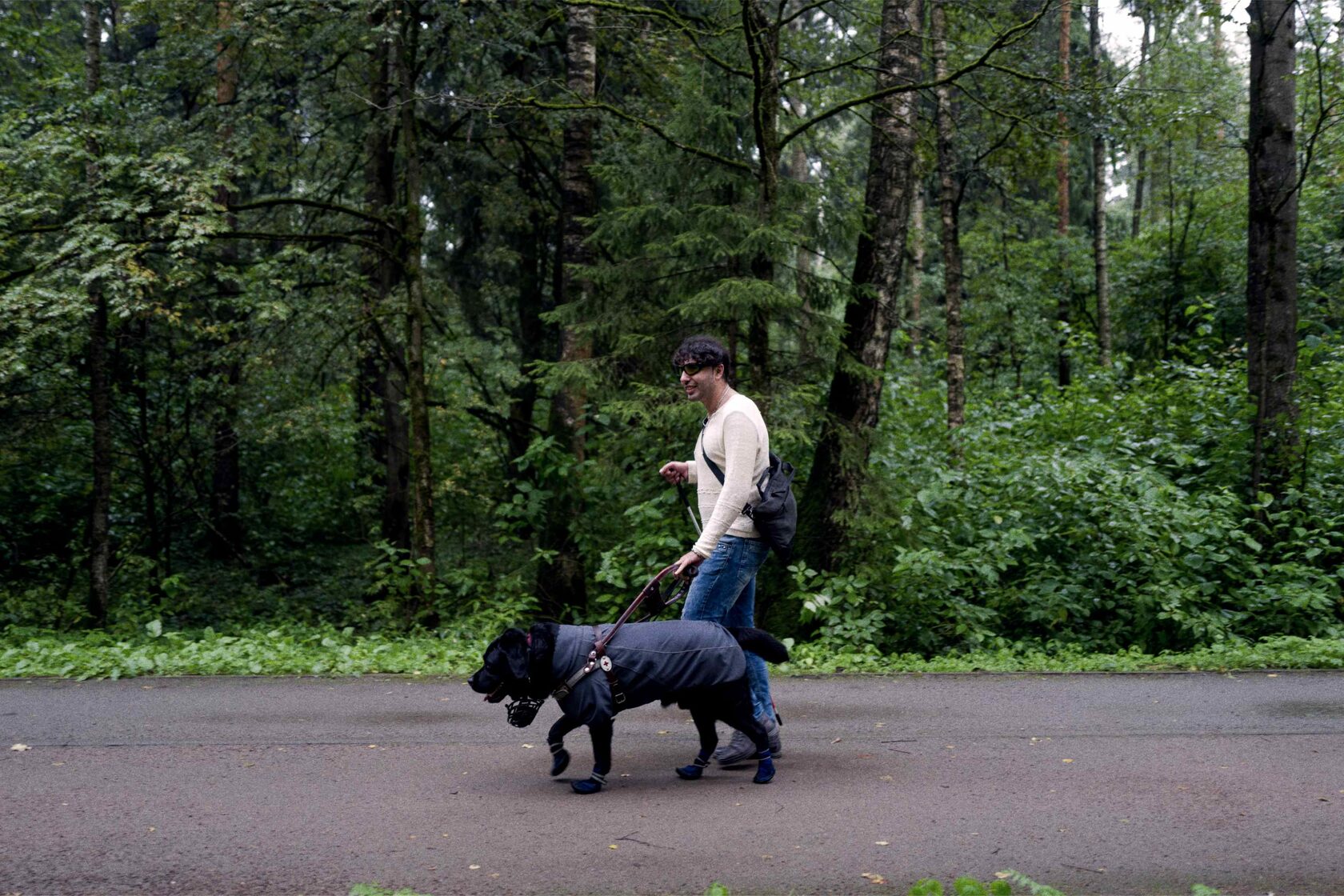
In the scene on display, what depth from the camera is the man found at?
5.45m

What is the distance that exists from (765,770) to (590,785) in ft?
2.98

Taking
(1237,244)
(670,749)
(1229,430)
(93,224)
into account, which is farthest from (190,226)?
(1237,244)

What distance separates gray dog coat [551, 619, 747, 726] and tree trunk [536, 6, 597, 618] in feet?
22.4

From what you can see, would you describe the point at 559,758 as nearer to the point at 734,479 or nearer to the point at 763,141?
the point at 734,479

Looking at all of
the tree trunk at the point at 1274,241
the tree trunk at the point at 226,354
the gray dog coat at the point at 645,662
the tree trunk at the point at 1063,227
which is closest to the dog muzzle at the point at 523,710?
the gray dog coat at the point at 645,662

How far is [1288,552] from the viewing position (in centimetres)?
1090

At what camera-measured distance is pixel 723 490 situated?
5461 mm

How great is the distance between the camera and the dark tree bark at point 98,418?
13172mm

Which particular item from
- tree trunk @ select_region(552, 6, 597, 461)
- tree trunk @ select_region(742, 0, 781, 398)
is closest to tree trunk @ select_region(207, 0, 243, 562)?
tree trunk @ select_region(552, 6, 597, 461)

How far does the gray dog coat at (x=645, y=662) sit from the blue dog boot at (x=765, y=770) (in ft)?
1.70

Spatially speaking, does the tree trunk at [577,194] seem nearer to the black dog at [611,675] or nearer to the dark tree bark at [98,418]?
the dark tree bark at [98,418]

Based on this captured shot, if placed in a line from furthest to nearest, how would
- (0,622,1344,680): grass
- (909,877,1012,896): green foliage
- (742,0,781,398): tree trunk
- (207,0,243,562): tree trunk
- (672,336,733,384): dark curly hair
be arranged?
(207,0,243,562): tree trunk < (742,0,781,398): tree trunk < (0,622,1344,680): grass < (672,336,733,384): dark curly hair < (909,877,1012,896): green foliage

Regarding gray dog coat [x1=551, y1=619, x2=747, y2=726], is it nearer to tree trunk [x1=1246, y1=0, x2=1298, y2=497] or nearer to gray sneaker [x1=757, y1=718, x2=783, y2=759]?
gray sneaker [x1=757, y1=718, x2=783, y2=759]

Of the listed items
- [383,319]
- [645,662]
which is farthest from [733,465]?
[383,319]
